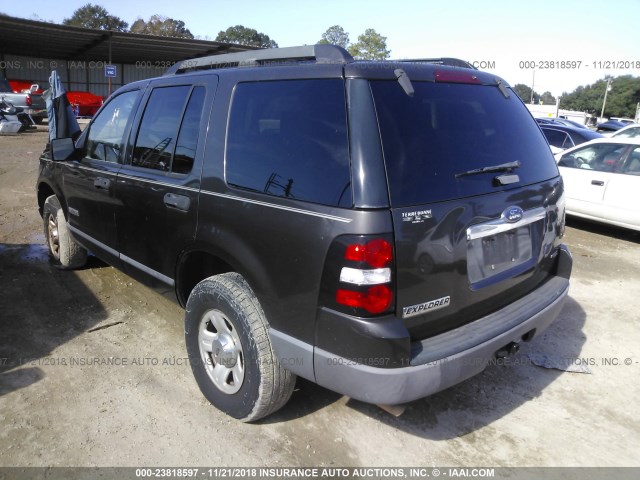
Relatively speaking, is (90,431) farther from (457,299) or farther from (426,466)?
(457,299)

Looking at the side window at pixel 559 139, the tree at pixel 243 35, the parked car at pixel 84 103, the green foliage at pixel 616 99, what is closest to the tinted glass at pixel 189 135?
the side window at pixel 559 139

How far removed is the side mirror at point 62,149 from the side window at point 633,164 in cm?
721

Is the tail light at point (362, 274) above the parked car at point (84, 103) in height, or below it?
below

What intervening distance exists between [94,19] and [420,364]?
74.4 meters

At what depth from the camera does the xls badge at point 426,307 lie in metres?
2.19

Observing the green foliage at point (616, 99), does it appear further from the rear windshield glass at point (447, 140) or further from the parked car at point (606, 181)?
the rear windshield glass at point (447, 140)

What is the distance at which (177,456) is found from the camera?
255 centimetres

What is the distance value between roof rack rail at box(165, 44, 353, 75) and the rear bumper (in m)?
1.42

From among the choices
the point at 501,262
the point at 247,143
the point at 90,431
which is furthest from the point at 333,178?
the point at 90,431

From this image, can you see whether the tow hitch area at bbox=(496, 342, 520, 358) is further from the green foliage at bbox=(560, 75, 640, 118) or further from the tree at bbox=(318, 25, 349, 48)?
the green foliage at bbox=(560, 75, 640, 118)

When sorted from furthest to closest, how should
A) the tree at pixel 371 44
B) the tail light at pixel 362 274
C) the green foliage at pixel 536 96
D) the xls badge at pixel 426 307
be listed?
the green foliage at pixel 536 96 < the tree at pixel 371 44 < the xls badge at pixel 426 307 < the tail light at pixel 362 274

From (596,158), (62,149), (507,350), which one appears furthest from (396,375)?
(596,158)

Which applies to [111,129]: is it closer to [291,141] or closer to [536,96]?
[291,141]

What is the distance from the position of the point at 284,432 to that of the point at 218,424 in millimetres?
387
